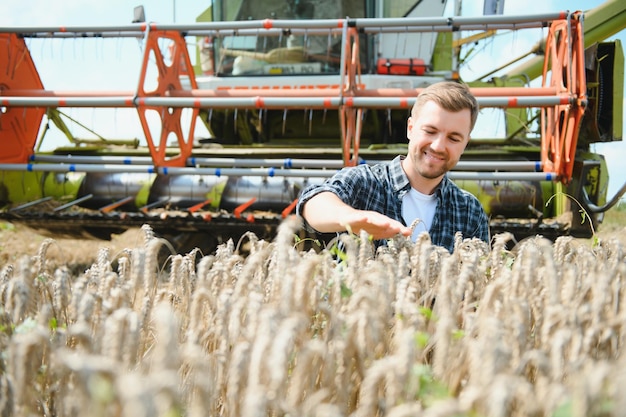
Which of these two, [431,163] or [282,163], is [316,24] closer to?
[282,163]

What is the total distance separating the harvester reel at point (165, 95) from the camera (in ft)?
14.5

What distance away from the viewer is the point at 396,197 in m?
2.25

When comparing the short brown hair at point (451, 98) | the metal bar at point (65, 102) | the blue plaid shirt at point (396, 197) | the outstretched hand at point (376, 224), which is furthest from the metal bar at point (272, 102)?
the outstretched hand at point (376, 224)

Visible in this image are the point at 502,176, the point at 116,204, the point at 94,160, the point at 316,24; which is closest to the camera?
the point at 502,176

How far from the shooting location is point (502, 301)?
1207 mm

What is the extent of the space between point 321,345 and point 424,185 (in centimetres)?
149

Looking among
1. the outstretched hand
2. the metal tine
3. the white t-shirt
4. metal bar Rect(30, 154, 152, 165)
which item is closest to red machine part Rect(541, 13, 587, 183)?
the white t-shirt

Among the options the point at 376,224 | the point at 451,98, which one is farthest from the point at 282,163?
the point at 376,224

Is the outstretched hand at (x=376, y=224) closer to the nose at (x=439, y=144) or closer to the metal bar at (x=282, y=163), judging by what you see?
the nose at (x=439, y=144)

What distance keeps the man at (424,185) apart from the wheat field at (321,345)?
54cm

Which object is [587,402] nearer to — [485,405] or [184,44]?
[485,405]

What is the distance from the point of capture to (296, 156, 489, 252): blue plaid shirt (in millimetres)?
2174

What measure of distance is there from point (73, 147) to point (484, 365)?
5502mm

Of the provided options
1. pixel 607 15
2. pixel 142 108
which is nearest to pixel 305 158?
pixel 142 108
